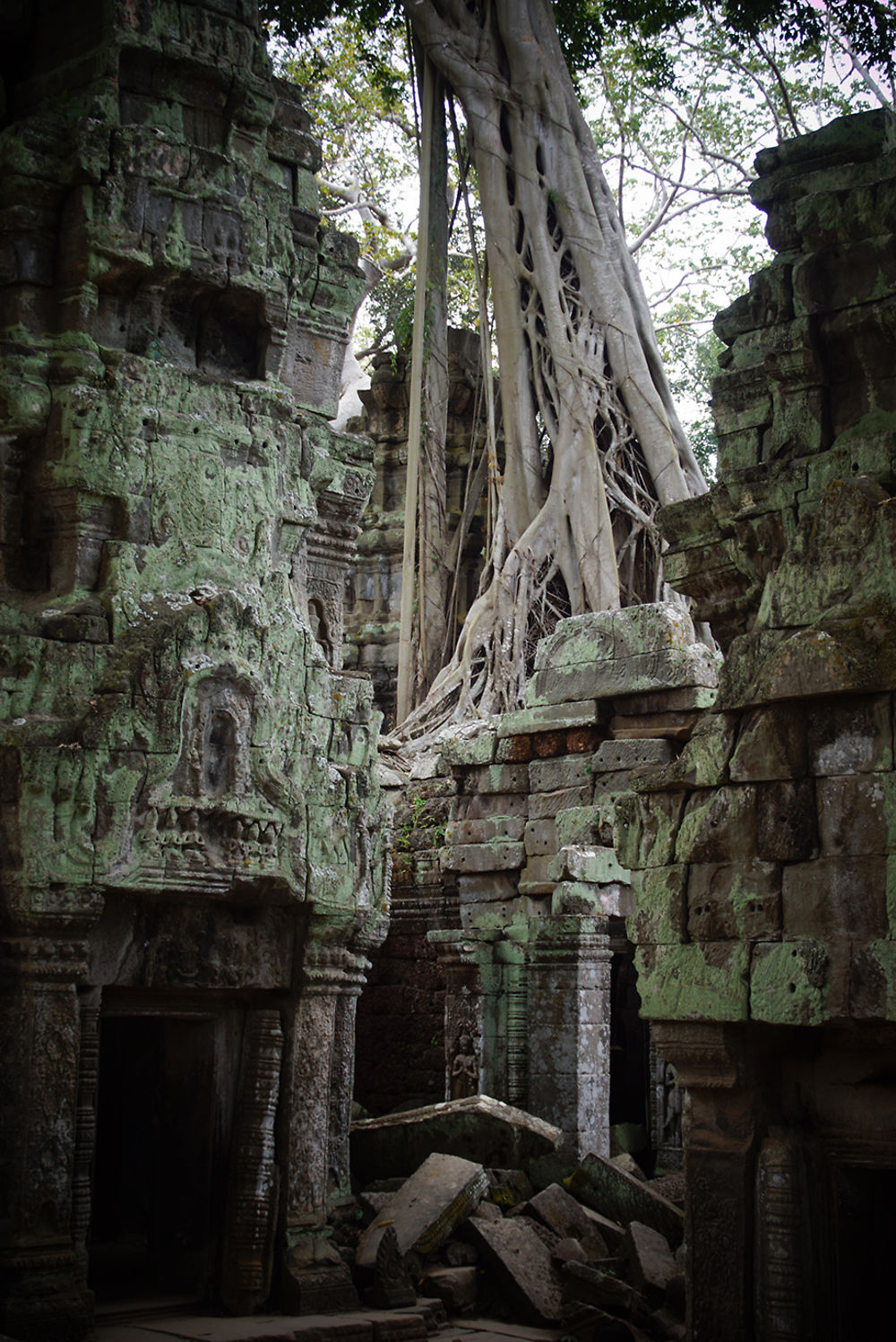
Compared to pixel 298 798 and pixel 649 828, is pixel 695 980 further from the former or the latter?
pixel 298 798

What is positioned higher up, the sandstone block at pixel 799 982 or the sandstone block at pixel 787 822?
the sandstone block at pixel 787 822

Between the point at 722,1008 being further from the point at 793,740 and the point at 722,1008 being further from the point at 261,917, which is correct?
the point at 261,917

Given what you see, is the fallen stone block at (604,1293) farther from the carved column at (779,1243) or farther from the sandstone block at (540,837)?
the sandstone block at (540,837)

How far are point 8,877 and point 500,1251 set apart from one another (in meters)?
3.19

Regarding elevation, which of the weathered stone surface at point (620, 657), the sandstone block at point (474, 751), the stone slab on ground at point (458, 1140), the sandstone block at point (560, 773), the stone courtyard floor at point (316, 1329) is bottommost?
the stone courtyard floor at point (316, 1329)

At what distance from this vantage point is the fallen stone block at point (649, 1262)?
7.06 meters

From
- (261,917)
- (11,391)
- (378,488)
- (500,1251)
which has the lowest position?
(500,1251)

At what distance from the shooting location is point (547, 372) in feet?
49.8

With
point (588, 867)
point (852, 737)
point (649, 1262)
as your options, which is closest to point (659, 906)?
point (852, 737)

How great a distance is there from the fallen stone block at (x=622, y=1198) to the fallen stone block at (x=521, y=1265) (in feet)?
2.37

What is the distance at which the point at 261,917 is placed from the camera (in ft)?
24.5

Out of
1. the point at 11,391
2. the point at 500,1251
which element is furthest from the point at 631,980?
the point at 11,391

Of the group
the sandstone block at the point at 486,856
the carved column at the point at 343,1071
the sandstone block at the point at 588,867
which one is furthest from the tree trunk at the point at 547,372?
the carved column at the point at 343,1071

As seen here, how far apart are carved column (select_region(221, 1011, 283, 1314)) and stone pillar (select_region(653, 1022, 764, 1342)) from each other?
7.77 ft
